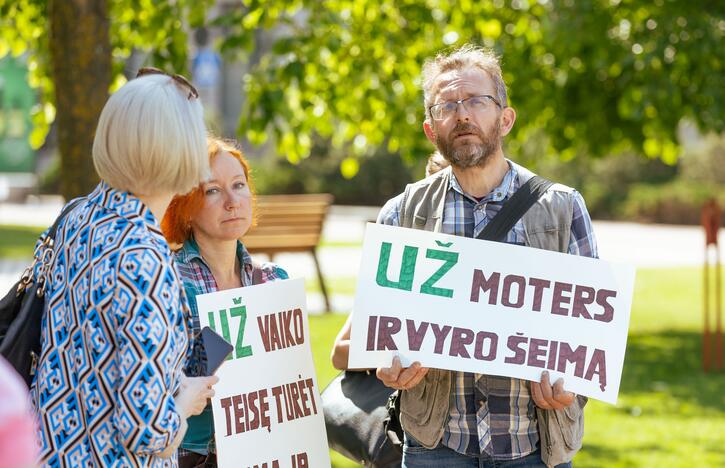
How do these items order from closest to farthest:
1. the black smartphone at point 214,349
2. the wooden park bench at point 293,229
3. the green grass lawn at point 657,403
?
the black smartphone at point 214,349, the green grass lawn at point 657,403, the wooden park bench at point 293,229

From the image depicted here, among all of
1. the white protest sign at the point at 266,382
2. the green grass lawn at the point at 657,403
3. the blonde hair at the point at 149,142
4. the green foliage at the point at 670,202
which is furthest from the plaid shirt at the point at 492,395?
the green foliage at the point at 670,202

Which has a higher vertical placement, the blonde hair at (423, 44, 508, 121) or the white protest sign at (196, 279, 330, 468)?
the blonde hair at (423, 44, 508, 121)

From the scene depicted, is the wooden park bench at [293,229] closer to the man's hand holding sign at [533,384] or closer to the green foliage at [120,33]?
the green foliage at [120,33]

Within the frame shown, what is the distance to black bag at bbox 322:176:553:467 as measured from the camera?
126 inches

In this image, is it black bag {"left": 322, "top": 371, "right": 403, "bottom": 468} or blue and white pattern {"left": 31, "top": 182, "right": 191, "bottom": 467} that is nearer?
blue and white pattern {"left": 31, "top": 182, "right": 191, "bottom": 467}

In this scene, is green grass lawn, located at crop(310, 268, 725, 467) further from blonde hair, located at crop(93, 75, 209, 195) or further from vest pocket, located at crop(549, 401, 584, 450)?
blonde hair, located at crop(93, 75, 209, 195)

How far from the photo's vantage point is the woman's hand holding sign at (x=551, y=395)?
9.96 ft

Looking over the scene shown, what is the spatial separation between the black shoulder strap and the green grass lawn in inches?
160

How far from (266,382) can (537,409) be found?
32.0 inches

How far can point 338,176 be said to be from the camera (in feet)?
128

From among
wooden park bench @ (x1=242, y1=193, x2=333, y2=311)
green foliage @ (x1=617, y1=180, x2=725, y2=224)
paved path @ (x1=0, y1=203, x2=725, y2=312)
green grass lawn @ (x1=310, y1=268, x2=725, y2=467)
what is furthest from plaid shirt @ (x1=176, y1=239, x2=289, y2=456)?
green foliage @ (x1=617, y1=180, x2=725, y2=224)

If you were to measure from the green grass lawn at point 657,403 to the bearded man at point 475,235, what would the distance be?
3.96 m

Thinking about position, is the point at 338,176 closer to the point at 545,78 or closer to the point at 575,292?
the point at 545,78

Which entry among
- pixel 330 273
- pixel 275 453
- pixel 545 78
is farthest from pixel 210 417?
pixel 330 273
